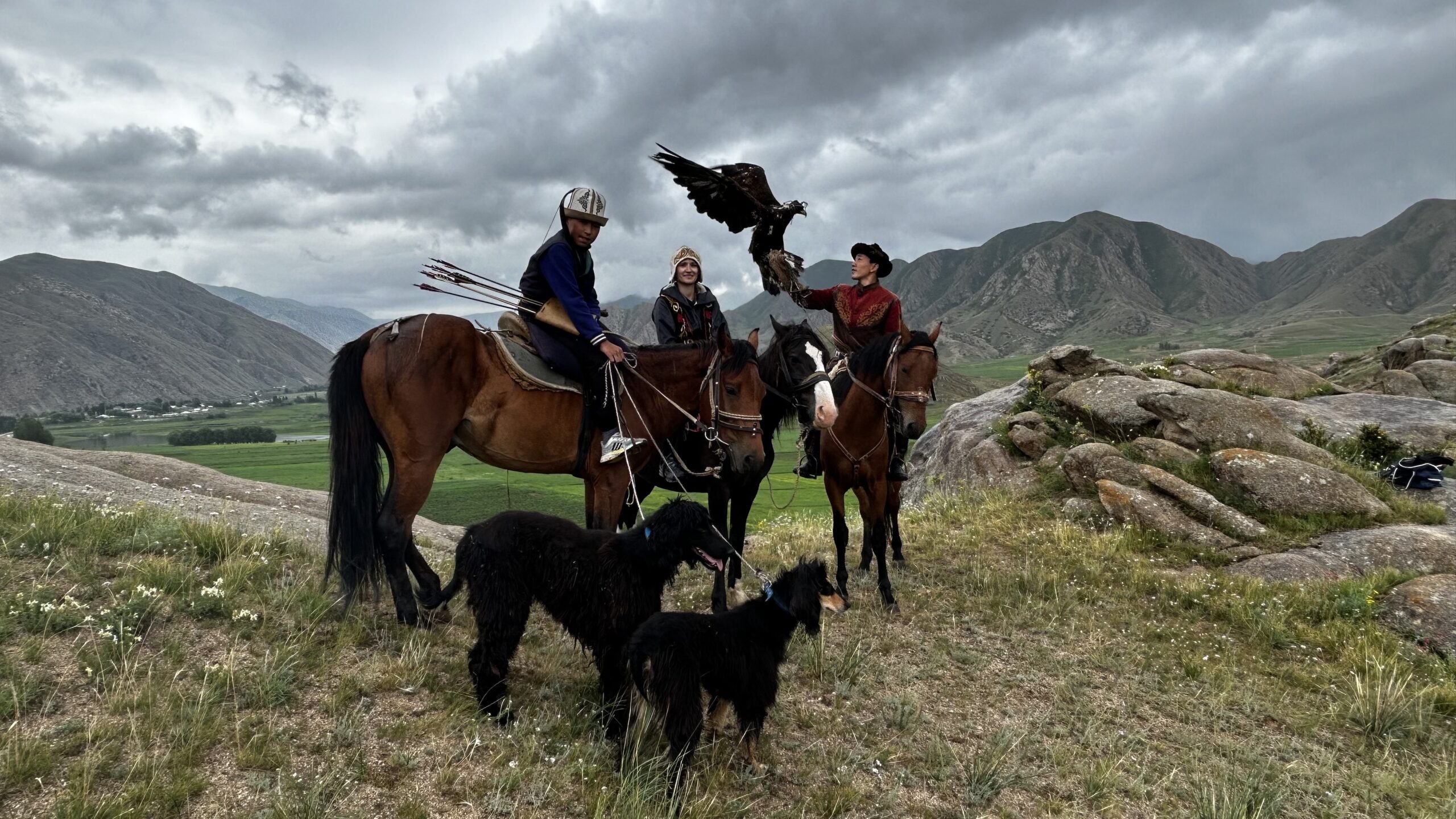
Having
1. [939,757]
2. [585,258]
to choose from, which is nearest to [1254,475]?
[939,757]

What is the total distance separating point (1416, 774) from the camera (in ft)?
A: 15.1

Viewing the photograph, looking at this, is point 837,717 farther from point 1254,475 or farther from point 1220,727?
point 1254,475

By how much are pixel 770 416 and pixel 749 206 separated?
12.6 ft

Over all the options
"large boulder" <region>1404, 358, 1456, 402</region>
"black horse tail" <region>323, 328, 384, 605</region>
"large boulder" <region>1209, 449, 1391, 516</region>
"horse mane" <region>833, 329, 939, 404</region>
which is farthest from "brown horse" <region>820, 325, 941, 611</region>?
"large boulder" <region>1404, 358, 1456, 402</region>

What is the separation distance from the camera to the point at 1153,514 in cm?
889

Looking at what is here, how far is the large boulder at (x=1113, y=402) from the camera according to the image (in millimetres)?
11617

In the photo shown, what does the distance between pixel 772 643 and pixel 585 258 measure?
4.08 meters

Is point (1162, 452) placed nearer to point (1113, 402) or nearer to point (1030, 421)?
point (1113, 402)

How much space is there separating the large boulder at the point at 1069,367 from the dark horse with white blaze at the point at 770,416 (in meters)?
9.28

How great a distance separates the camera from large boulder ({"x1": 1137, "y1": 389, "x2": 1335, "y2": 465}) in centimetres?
1012

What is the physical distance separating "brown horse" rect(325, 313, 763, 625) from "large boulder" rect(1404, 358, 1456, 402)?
62.7ft

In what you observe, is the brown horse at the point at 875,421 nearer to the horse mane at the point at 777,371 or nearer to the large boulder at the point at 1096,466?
the horse mane at the point at 777,371

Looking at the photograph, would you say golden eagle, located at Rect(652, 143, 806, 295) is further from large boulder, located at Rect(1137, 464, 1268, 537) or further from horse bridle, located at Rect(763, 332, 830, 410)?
large boulder, located at Rect(1137, 464, 1268, 537)

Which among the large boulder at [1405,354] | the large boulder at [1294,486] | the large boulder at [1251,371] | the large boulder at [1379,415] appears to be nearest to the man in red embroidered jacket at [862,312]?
the large boulder at [1294,486]
